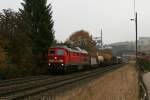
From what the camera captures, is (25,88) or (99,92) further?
(25,88)

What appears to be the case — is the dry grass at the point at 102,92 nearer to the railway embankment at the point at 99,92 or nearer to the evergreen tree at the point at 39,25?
the railway embankment at the point at 99,92

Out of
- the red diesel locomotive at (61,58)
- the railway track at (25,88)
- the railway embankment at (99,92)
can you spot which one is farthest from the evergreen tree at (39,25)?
the railway embankment at (99,92)

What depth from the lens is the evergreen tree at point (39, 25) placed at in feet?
178

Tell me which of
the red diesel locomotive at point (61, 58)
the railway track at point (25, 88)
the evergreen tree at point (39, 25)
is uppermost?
the evergreen tree at point (39, 25)

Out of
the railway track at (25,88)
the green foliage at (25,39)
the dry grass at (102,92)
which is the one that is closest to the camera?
the dry grass at (102,92)

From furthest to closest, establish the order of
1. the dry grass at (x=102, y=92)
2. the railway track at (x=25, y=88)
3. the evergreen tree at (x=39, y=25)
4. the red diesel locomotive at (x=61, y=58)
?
1. the evergreen tree at (x=39, y=25)
2. the red diesel locomotive at (x=61, y=58)
3. the railway track at (x=25, y=88)
4. the dry grass at (x=102, y=92)

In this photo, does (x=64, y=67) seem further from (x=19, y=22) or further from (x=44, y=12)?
(x=44, y=12)

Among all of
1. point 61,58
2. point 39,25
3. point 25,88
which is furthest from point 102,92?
point 39,25

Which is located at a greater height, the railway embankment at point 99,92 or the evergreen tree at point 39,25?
the evergreen tree at point 39,25

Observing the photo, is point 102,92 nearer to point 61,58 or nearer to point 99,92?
point 99,92

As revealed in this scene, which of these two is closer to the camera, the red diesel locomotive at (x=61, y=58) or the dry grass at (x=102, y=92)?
the dry grass at (x=102, y=92)

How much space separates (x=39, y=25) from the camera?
55250 millimetres

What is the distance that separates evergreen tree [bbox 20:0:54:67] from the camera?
178ft

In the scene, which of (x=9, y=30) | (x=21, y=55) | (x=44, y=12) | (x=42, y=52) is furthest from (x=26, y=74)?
(x=44, y=12)
